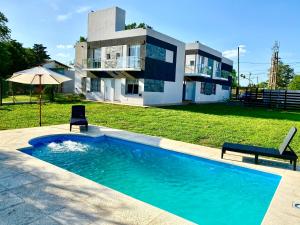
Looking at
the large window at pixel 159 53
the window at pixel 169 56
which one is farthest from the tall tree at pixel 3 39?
the window at pixel 169 56

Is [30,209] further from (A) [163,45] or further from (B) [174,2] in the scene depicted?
(A) [163,45]

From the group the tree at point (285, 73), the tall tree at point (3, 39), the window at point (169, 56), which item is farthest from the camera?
the tree at point (285, 73)

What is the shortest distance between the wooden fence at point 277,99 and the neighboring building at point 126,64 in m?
10.1

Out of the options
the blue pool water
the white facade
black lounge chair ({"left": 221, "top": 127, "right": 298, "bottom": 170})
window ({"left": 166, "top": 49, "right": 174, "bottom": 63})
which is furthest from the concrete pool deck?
the white facade

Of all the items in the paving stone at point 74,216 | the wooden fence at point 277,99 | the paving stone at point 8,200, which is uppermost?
the wooden fence at point 277,99

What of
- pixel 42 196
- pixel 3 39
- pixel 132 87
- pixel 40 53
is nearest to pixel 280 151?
pixel 42 196

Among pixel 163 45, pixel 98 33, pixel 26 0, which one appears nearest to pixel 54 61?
pixel 98 33

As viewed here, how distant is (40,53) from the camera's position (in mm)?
48469

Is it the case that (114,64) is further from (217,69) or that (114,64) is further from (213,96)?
(217,69)

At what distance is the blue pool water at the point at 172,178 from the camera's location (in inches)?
219

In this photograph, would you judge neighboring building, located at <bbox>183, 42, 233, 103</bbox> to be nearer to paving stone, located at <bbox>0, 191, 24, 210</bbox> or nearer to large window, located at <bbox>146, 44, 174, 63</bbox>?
large window, located at <bbox>146, 44, 174, 63</bbox>

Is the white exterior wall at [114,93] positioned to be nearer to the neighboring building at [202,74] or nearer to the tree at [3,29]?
the neighboring building at [202,74]

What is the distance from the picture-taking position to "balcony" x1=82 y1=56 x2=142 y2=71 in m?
24.3

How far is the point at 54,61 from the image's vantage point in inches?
1852
